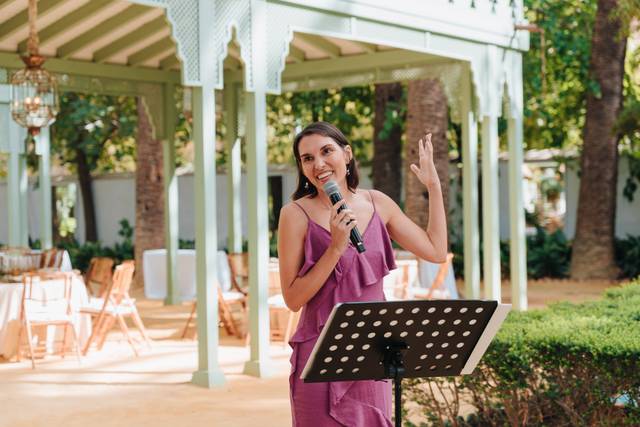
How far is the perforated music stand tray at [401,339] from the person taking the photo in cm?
316

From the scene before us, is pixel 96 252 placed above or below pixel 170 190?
below

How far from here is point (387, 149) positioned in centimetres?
1808

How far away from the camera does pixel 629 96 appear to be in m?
20.3

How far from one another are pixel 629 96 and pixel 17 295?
45.5 ft

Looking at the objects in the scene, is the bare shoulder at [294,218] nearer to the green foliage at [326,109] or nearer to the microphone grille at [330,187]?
the microphone grille at [330,187]

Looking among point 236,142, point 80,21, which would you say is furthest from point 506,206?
point 80,21

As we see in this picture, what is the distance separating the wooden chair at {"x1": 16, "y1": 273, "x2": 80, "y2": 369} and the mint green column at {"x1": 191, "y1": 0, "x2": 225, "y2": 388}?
1.65m

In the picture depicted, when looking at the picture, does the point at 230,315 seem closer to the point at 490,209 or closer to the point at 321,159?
the point at 490,209

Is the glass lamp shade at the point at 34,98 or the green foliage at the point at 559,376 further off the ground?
the glass lamp shade at the point at 34,98

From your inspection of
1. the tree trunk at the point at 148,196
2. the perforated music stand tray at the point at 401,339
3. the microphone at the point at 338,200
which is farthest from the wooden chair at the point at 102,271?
the microphone at the point at 338,200

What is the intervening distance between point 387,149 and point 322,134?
48.3ft

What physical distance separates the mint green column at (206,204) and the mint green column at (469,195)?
15.2 ft

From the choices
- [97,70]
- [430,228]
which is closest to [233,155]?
[97,70]

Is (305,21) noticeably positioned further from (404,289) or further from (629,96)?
(629,96)
